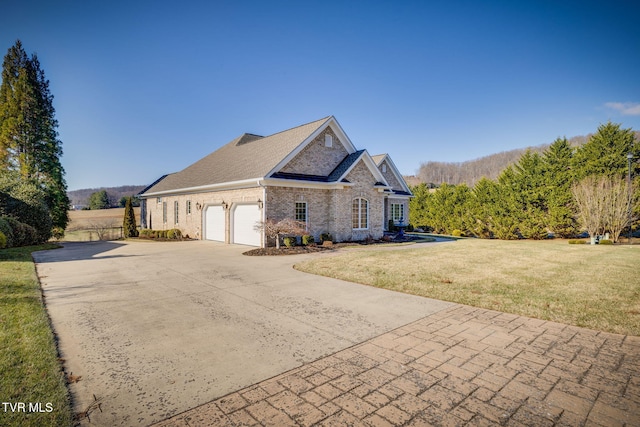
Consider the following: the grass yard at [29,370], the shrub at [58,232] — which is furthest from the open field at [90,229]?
the grass yard at [29,370]

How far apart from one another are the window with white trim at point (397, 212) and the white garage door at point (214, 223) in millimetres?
16179

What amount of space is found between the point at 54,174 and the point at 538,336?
113 feet

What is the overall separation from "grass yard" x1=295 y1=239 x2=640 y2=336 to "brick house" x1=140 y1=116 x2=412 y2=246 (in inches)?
228

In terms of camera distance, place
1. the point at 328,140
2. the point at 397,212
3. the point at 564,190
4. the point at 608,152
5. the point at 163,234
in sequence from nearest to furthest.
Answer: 1. the point at 328,140
2. the point at 608,152
3. the point at 564,190
4. the point at 163,234
5. the point at 397,212

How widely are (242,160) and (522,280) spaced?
55.5ft

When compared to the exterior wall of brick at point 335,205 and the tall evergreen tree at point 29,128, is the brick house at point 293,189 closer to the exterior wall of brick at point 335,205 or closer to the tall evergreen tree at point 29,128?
the exterior wall of brick at point 335,205

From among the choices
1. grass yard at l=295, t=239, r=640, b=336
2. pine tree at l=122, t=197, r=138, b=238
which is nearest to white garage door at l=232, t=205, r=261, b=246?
grass yard at l=295, t=239, r=640, b=336

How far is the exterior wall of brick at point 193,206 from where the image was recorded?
17.1 metres

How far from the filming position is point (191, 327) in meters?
4.98

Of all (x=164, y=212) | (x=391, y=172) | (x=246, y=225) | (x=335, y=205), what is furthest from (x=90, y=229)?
(x=391, y=172)

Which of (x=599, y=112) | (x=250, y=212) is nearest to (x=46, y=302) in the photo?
(x=250, y=212)

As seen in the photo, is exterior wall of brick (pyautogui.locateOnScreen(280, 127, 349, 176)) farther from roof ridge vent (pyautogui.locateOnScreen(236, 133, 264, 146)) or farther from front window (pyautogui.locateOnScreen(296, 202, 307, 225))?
roof ridge vent (pyautogui.locateOnScreen(236, 133, 264, 146))

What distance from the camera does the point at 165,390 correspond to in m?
3.15

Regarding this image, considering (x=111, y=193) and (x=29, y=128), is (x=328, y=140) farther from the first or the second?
(x=111, y=193)
